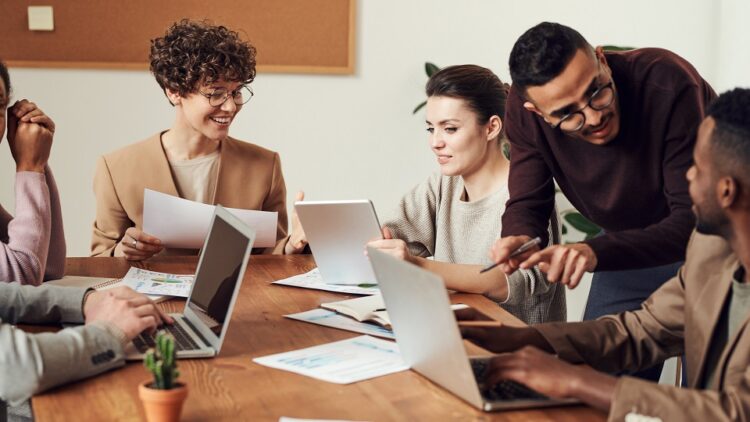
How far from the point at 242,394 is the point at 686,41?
11.7 ft

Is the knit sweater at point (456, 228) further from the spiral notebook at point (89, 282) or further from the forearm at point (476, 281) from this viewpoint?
the spiral notebook at point (89, 282)

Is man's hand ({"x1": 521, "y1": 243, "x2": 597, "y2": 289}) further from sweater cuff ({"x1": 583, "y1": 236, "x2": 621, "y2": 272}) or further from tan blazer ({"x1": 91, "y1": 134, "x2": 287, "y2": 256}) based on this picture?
tan blazer ({"x1": 91, "y1": 134, "x2": 287, "y2": 256})

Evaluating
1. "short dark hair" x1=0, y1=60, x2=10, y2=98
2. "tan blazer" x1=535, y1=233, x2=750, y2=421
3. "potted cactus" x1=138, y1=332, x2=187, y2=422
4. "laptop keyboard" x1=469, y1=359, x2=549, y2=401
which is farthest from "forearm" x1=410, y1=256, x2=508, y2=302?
"short dark hair" x1=0, y1=60, x2=10, y2=98

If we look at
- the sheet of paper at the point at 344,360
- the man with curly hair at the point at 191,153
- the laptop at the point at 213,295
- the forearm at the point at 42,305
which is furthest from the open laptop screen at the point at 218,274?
the man with curly hair at the point at 191,153

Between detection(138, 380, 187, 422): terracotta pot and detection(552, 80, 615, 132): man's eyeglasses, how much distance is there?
103cm

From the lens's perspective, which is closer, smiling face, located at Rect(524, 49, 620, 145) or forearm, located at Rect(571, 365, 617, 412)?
forearm, located at Rect(571, 365, 617, 412)

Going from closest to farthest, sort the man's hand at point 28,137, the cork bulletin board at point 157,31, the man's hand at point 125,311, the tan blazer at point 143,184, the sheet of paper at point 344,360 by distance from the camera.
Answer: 1. the sheet of paper at point 344,360
2. the man's hand at point 125,311
3. the man's hand at point 28,137
4. the tan blazer at point 143,184
5. the cork bulletin board at point 157,31

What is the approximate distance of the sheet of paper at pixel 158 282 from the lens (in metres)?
2.14

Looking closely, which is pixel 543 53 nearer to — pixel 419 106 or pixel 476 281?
pixel 476 281

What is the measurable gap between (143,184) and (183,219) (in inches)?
12.7

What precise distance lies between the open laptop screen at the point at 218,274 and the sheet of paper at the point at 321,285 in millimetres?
430

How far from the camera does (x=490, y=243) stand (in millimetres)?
2451

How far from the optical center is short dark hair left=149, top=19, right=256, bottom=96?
2785 millimetres

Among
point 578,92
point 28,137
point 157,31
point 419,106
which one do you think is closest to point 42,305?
point 28,137
